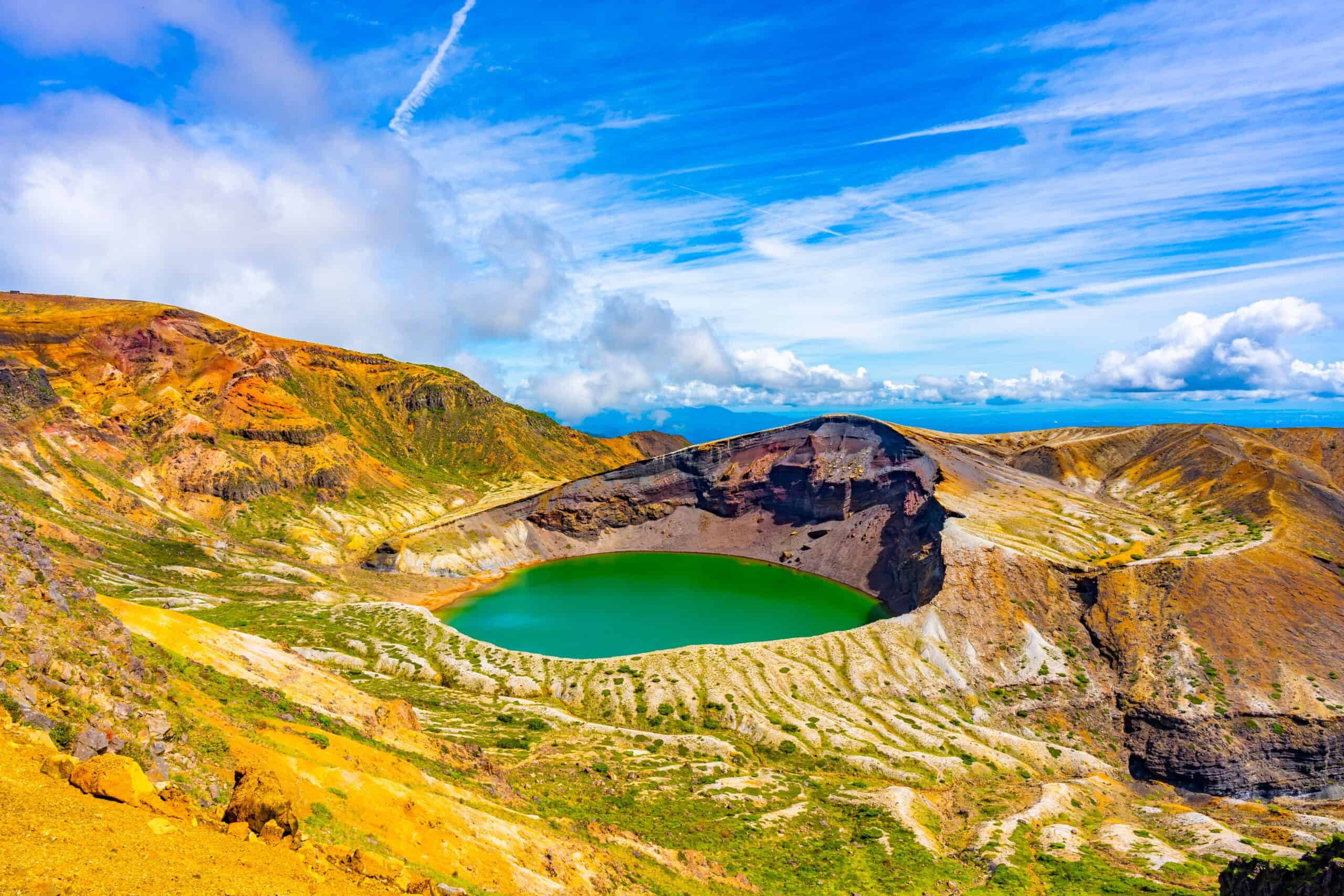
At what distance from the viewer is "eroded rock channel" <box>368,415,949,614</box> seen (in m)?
120

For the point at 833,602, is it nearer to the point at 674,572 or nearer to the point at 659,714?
the point at 674,572

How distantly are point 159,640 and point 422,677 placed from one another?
3207 cm

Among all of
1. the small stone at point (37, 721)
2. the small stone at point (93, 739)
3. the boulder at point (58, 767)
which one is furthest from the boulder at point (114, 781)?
the small stone at point (37, 721)

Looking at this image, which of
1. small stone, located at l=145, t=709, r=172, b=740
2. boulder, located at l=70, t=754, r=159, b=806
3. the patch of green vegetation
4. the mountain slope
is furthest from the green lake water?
boulder, located at l=70, t=754, r=159, b=806

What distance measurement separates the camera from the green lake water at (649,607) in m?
86.6

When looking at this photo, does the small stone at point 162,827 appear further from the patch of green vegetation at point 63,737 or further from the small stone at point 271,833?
the patch of green vegetation at point 63,737

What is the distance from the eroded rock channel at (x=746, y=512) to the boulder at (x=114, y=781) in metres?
106

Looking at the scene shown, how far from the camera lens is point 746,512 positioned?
148 metres

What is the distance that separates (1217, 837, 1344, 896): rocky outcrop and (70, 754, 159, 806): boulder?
123 ft

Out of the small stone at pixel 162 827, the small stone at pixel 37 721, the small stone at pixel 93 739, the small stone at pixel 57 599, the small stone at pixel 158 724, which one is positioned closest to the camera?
the small stone at pixel 162 827

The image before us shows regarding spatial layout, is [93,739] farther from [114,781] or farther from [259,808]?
[259,808]

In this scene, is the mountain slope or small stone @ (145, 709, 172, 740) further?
the mountain slope

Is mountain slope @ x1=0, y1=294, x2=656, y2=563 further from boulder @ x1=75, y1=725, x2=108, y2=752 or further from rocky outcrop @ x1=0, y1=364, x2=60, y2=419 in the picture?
boulder @ x1=75, y1=725, x2=108, y2=752

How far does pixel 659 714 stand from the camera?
59312mm
